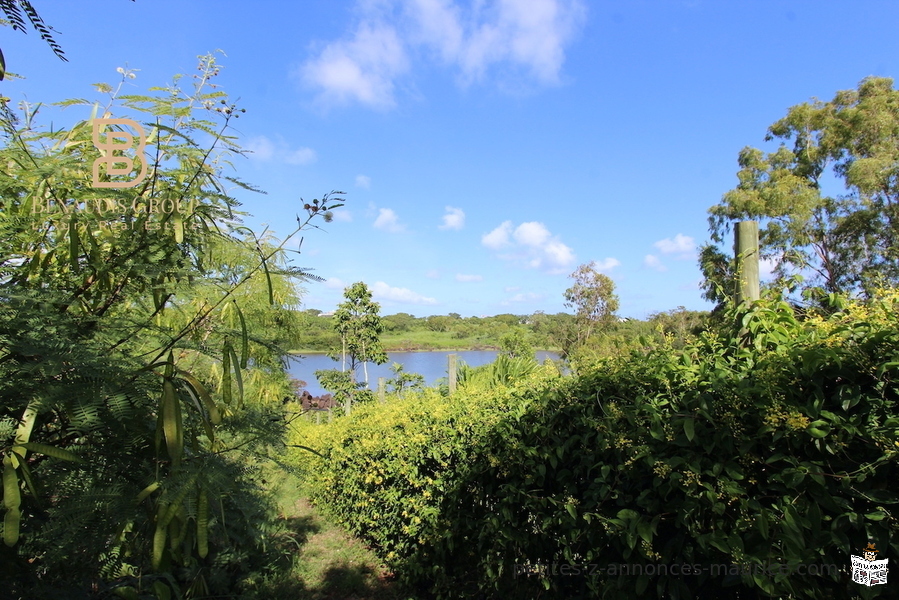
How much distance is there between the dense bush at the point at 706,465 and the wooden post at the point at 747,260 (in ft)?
0.57

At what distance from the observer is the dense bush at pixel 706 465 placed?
144 centimetres

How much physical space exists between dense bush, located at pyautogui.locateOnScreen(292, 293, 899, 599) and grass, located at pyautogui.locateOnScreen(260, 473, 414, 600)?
1257 millimetres

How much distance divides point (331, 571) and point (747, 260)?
4.02 m

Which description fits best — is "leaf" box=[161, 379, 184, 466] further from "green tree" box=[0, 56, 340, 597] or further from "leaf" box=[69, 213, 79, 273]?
"leaf" box=[69, 213, 79, 273]

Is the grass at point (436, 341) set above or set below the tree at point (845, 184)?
below

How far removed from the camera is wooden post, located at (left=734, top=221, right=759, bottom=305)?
2.10 metres

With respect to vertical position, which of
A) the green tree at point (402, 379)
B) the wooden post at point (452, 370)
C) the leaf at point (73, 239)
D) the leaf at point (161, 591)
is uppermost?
the leaf at point (73, 239)

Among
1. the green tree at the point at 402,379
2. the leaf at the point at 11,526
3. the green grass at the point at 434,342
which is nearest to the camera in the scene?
the leaf at the point at 11,526

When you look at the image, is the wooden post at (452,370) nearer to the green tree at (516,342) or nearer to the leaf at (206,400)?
the leaf at (206,400)

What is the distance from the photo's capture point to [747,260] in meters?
2.16

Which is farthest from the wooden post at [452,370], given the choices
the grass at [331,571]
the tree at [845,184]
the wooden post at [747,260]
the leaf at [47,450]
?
the tree at [845,184]

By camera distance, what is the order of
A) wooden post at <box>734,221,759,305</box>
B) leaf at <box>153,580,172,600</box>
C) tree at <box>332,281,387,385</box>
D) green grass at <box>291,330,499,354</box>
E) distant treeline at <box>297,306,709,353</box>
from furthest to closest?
green grass at <box>291,330,499,354</box> < distant treeline at <box>297,306,709,353</box> < tree at <box>332,281,387,385</box> < wooden post at <box>734,221,759,305</box> < leaf at <box>153,580,172,600</box>

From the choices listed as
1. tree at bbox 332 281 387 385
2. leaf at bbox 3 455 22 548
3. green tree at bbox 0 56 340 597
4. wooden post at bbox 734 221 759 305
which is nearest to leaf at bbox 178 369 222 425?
green tree at bbox 0 56 340 597

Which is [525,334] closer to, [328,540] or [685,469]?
[328,540]
